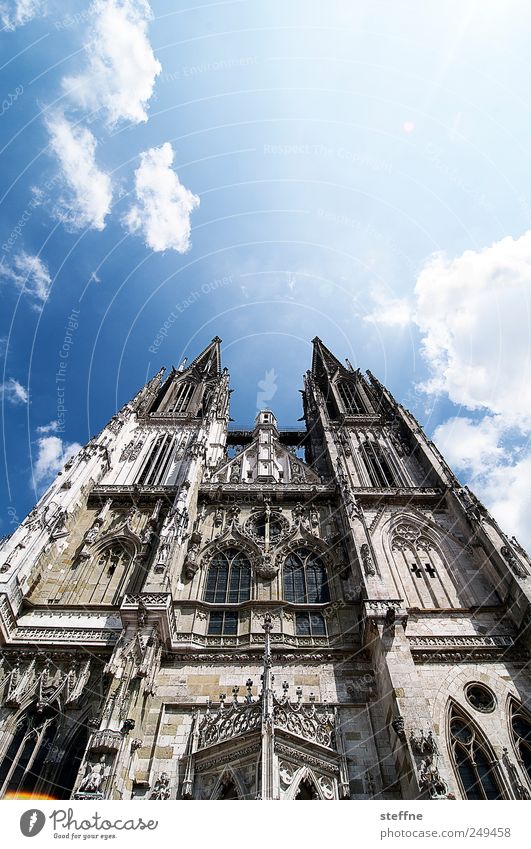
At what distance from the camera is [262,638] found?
13.9 m

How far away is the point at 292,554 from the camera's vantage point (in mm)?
17781

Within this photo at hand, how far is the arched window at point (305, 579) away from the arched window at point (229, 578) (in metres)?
1.51

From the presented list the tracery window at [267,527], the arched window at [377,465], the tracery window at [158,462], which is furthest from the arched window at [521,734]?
the tracery window at [158,462]

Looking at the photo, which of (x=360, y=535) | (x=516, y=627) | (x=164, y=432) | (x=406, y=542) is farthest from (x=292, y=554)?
(x=164, y=432)

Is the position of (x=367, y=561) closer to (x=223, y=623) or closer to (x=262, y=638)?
(x=262, y=638)

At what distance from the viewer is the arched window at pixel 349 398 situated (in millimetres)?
30938

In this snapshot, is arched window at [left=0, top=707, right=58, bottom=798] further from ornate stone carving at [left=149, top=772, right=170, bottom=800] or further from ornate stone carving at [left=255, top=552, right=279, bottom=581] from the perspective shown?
ornate stone carving at [left=255, top=552, right=279, bottom=581]

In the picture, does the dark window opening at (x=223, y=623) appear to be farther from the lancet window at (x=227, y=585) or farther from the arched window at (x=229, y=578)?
the arched window at (x=229, y=578)

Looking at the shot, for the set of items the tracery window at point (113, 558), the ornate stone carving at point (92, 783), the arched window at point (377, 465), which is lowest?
the ornate stone carving at point (92, 783)

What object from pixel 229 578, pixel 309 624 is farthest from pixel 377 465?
pixel 309 624

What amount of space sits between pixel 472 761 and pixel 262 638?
617 centimetres

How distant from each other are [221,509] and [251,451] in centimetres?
638
